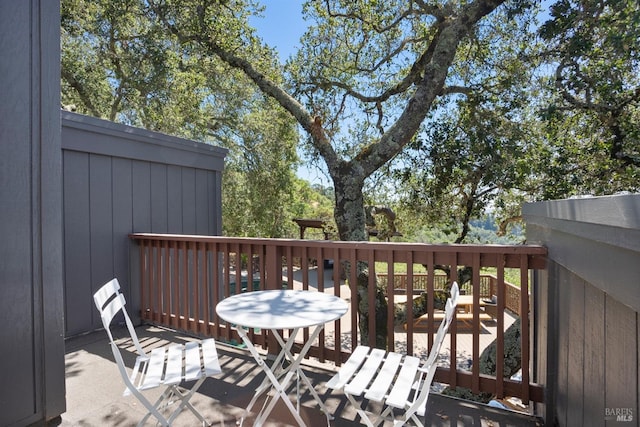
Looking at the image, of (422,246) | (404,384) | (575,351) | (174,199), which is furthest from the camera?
(174,199)

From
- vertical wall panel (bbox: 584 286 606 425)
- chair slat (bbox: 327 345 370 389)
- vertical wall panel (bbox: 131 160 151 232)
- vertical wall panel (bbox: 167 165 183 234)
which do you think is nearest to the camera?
vertical wall panel (bbox: 584 286 606 425)

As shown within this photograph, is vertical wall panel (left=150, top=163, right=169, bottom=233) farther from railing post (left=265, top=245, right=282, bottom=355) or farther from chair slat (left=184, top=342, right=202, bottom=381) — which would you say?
chair slat (left=184, top=342, right=202, bottom=381)

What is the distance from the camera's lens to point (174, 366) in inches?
77.2

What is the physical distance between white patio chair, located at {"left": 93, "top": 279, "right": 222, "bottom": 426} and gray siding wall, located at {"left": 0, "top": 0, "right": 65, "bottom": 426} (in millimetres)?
274

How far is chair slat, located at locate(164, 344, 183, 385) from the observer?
1.78 metres

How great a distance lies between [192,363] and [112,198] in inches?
111

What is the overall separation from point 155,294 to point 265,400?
2244 millimetres

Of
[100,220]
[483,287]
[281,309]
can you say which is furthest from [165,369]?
[483,287]

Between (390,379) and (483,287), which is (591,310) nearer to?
(390,379)

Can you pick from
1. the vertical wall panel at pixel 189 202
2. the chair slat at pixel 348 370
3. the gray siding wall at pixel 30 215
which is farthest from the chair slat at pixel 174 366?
the vertical wall panel at pixel 189 202

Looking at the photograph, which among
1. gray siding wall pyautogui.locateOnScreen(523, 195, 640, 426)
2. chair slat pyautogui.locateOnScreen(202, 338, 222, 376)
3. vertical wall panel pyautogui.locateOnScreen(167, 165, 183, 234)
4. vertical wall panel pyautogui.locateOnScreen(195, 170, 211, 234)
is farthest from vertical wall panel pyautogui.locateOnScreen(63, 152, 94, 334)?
gray siding wall pyautogui.locateOnScreen(523, 195, 640, 426)

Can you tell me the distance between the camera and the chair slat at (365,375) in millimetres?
1669

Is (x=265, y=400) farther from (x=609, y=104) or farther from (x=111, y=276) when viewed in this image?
(x=609, y=104)

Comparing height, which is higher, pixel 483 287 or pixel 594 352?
pixel 594 352
